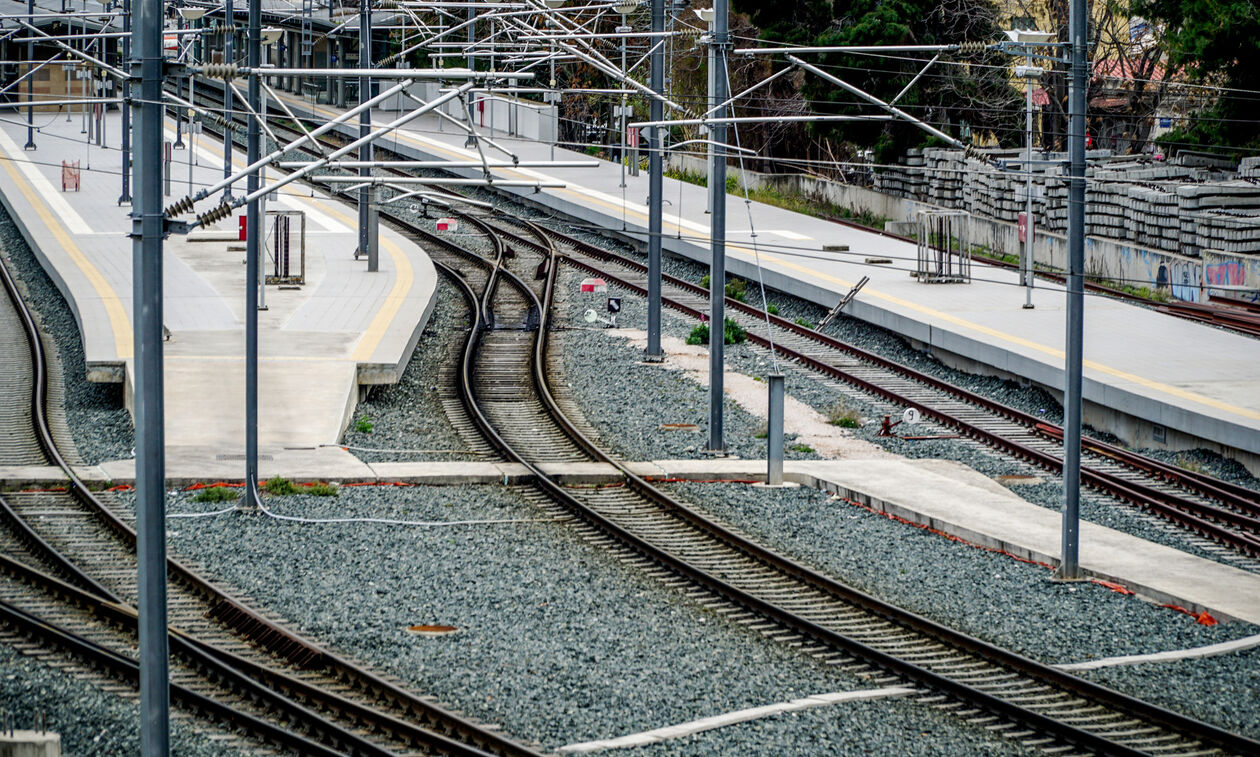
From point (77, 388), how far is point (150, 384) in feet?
48.7

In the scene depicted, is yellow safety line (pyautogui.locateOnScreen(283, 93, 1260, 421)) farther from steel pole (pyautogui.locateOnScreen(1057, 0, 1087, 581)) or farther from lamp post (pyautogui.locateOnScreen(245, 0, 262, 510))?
lamp post (pyautogui.locateOnScreen(245, 0, 262, 510))

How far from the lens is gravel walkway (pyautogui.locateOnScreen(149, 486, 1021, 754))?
10125 millimetres

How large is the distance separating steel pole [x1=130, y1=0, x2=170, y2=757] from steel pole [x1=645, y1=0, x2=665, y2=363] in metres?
13.0

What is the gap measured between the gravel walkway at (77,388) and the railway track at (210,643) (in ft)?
8.22

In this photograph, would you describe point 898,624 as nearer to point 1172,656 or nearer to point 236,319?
point 1172,656

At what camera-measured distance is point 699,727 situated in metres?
9.90

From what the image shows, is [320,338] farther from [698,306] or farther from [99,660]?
[99,660]

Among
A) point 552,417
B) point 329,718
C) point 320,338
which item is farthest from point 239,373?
point 329,718

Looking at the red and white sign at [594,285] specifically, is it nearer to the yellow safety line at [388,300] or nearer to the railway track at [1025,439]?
the railway track at [1025,439]

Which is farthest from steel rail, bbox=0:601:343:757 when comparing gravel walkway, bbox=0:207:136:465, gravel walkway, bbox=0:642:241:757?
gravel walkway, bbox=0:207:136:465

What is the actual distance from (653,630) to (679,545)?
2.68m

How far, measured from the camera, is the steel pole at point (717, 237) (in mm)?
17578

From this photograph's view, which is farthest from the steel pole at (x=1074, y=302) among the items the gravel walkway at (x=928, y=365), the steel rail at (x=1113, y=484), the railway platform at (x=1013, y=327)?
the gravel walkway at (x=928, y=365)

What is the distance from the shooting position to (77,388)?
22078 millimetres
